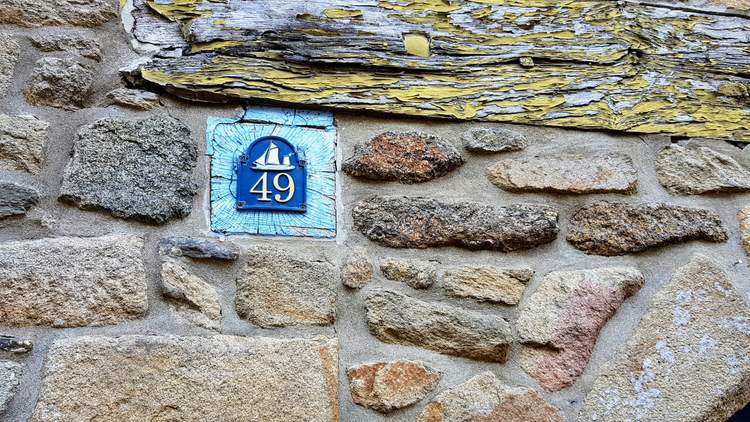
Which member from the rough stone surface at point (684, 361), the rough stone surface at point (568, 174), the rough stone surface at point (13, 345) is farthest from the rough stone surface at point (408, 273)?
the rough stone surface at point (13, 345)

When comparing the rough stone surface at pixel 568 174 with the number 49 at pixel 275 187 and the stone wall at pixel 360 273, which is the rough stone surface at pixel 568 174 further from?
the number 49 at pixel 275 187

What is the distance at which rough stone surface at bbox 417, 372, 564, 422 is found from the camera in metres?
1.26

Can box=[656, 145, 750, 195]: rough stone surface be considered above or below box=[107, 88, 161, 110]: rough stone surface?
below

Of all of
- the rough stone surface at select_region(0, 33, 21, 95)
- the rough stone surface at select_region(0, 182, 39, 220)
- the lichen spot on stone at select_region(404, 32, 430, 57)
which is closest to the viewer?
the rough stone surface at select_region(0, 182, 39, 220)

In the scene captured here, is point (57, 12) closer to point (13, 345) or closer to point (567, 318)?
point (13, 345)

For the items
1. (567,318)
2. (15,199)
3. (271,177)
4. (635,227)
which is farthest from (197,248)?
(635,227)

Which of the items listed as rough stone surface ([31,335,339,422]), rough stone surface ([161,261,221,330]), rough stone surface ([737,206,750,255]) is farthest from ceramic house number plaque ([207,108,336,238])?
rough stone surface ([737,206,750,255])

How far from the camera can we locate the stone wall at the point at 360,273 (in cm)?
120

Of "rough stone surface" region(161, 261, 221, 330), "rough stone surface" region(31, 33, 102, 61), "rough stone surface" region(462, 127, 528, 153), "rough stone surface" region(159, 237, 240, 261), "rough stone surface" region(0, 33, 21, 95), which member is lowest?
"rough stone surface" region(161, 261, 221, 330)

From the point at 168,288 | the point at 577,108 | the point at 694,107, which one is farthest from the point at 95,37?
the point at 694,107

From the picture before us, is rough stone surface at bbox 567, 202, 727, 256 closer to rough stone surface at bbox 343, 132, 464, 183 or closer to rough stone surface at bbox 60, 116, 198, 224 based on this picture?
rough stone surface at bbox 343, 132, 464, 183

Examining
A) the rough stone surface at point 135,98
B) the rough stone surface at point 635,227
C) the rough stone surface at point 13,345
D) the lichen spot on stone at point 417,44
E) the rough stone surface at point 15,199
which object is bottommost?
the rough stone surface at point 13,345

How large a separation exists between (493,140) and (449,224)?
0.21 metres

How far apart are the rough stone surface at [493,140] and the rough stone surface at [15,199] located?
30.6 inches
